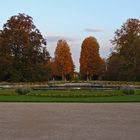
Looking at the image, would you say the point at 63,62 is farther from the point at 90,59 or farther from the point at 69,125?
the point at 69,125

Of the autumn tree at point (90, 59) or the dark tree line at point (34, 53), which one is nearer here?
the dark tree line at point (34, 53)

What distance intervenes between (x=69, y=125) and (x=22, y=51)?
46.8m

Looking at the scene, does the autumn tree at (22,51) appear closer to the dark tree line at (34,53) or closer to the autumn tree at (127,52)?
the dark tree line at (34,53)

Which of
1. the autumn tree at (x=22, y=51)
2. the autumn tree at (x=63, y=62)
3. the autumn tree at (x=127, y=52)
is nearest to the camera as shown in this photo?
the autumn tree at (x=22, y=51)

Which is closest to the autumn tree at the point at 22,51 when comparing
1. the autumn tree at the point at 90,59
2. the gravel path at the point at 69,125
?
the autumn tree at the point at 90,59

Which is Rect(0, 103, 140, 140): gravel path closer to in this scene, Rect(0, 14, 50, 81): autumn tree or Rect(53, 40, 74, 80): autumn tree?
Rect(0, 14, 50, 81): autumn tree

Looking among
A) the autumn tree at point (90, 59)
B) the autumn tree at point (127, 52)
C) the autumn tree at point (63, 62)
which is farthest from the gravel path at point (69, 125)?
the autumn tree at point (63, 62)

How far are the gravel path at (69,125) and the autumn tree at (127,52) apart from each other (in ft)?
149

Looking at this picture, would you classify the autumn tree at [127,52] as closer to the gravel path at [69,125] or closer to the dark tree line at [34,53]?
the dark tree line at [34,53]

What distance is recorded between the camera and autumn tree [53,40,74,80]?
288ft

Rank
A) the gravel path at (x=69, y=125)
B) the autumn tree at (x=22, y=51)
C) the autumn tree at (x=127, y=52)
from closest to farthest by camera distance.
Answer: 1. the gravel path at (x=69, y=125)
2. the autumn tree at (x=22, y=51)
3. the autumn tree at (x=127, y=52)

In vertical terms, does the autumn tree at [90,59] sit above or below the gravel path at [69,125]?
above

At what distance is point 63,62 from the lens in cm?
8869

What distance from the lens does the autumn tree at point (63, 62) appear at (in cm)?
8781
